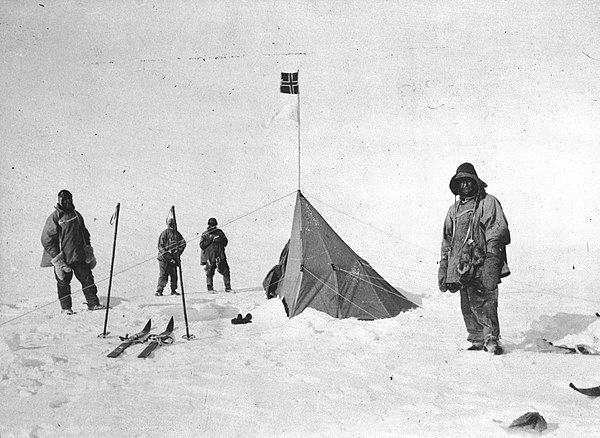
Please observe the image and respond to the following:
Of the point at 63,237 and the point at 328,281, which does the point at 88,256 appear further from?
the point at 328,281

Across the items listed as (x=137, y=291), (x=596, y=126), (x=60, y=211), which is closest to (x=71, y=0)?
(x=60, y=211)

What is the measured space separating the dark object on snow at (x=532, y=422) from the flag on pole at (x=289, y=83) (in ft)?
20.2

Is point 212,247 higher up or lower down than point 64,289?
higher up

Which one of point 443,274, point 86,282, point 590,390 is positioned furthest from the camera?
point 86,282

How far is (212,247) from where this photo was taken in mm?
10891

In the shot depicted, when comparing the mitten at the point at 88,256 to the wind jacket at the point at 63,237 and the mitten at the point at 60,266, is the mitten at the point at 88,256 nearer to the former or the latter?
the wind jacket at the point at 63,237

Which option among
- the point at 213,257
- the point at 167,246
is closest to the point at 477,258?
the point at 213,257

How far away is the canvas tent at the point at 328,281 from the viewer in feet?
23.5

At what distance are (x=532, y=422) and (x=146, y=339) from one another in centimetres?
429

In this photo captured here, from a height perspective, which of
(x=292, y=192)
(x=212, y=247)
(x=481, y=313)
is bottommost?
(x=481, y=313)

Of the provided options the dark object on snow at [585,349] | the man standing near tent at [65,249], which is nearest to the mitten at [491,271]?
the dark object on snow at [585,349]

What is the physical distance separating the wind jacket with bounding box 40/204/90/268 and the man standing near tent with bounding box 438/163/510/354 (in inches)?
222

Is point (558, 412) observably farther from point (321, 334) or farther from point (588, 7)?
point (588, 7)

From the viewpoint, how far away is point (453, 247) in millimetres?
5727
